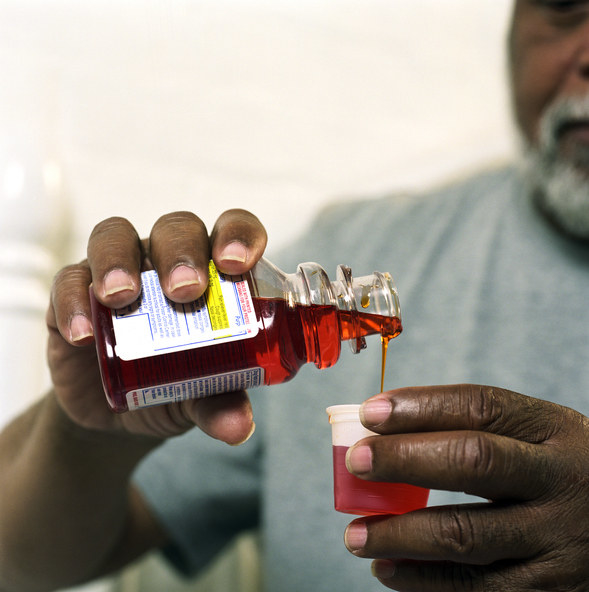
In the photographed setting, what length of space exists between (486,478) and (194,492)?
76cm

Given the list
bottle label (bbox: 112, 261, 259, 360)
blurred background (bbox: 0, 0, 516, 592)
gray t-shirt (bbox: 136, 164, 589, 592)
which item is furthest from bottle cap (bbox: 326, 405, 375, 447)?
blurred background (bbox: 0, 0, 516, 592)

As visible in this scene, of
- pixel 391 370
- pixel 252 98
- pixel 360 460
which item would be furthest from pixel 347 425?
pixel 252 98

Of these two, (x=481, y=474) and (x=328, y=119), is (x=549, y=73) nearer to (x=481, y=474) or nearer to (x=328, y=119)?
(x=328, y=119)

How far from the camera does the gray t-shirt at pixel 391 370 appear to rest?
1.15 m

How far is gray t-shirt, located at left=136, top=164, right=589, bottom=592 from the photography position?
115 centimetres

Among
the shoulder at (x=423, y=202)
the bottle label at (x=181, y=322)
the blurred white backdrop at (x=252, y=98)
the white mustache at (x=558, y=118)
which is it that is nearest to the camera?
the bottle label at (x=181, y=322)

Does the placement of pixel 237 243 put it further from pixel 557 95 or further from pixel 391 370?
pixel 557 95

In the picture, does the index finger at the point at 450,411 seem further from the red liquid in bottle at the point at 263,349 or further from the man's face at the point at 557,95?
the man's face at the point at 557,95

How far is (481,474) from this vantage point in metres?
0.51

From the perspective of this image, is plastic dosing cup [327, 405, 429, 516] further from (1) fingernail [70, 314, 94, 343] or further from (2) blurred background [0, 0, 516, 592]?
(2) blurred background [0, 0, 516, 592]

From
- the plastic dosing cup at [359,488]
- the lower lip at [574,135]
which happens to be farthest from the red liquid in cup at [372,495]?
the lower lip at [574,135]

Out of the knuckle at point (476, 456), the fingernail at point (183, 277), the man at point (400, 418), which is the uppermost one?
the fingernail at point (183, 277)

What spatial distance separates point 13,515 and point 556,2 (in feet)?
3.99

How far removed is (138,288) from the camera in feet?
1.80
